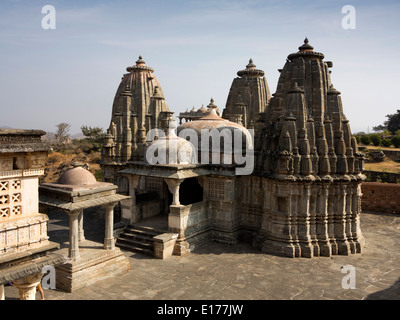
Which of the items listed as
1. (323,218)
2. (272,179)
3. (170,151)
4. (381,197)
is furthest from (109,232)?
(381,197)

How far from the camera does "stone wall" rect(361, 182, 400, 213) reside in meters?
22.7

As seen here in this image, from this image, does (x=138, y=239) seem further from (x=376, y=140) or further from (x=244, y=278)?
(x=376, y=140)

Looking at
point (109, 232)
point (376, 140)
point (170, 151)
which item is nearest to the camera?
point (109, 232)

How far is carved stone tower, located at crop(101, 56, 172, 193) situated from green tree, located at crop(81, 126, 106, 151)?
1025 inches

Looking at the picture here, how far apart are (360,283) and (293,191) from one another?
4.23 m

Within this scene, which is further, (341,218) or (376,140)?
(376,140)

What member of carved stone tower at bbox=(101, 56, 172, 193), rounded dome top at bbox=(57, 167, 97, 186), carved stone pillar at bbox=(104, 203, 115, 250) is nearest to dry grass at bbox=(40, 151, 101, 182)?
carved stone tower at bbox=(101, 56, 172, 193)

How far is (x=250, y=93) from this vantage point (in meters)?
22.3

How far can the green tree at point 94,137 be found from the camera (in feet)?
153

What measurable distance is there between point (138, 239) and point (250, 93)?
1208 centimetres

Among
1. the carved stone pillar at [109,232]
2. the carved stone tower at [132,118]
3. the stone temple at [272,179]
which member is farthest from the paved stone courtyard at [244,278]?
the carved stone tower at [132,118]

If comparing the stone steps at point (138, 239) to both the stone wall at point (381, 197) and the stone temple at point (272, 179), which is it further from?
the stone wall at point (381, 197)

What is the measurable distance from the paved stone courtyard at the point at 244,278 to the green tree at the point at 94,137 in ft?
104
